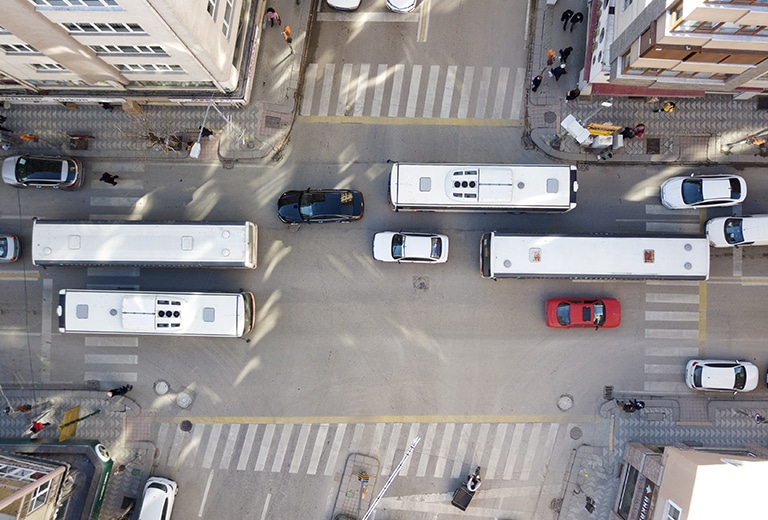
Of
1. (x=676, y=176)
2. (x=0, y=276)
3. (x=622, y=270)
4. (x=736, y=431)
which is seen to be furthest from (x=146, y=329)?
(x=736, y=431)

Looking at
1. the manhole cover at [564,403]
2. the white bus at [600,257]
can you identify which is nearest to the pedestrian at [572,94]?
the white bus at [600,257]

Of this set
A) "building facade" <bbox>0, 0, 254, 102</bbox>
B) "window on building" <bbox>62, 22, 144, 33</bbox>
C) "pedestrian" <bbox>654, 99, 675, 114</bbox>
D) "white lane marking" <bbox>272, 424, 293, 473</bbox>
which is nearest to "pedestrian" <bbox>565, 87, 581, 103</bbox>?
"pedestrian" <bbox>654, 99, 675, 114</bbox>

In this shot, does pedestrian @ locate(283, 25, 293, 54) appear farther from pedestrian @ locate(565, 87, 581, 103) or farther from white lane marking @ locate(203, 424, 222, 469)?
white lane marking @ locate(203, 424, 222, 469)

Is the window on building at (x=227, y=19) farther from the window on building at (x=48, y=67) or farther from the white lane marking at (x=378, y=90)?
→ the white lane marking at (x=378, y=90)

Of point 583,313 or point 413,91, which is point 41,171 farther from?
point 583,313

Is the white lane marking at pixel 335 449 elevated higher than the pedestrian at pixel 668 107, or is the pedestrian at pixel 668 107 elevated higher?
the pedestrian at pixel 668 107

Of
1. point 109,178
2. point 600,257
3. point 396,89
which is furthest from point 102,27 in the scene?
point 600,257

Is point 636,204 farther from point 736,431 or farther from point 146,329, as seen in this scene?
point 146,329

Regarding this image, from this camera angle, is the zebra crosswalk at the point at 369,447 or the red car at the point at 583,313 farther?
the zebra crosswalk at the point at 369,447

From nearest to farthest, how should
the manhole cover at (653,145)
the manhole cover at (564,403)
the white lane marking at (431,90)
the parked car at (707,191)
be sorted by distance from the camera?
the parked car at (707,191), the manhole cover at (564,403), the manhole cover at (653,145), the white lane marking at (431,90)
